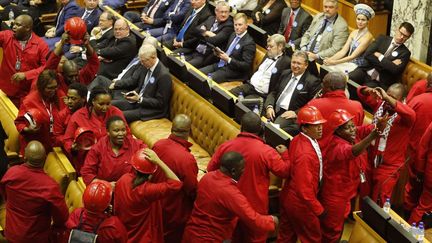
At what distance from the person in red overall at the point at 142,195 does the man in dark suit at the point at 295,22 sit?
4464mm

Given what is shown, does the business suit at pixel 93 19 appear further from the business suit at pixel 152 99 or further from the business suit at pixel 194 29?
the business suit at pixel 152 99

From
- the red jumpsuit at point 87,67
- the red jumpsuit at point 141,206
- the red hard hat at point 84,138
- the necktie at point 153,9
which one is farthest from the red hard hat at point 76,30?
the necktie at point 153,9

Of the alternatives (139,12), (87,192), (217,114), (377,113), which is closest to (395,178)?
(377,113)

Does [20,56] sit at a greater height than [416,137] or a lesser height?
lesser

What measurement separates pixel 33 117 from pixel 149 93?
171 centimetres

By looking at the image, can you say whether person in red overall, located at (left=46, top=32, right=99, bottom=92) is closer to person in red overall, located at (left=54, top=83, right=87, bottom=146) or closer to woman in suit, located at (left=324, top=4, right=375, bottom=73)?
person in red overall, located at (left=54, top=83, right=87, bottom=146)

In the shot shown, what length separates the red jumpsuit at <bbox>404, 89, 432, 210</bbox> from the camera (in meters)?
6.49

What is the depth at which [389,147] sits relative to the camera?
20.6 feet

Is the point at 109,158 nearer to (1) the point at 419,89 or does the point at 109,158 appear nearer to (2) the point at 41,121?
(2) the point at 41,121

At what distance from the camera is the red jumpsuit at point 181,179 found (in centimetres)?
537

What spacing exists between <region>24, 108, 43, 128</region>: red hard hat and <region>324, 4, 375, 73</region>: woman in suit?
3.33m

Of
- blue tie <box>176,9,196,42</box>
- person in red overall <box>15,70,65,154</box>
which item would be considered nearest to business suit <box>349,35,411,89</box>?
blue tie <box>176,9,196,42</box>

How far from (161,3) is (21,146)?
4195mm

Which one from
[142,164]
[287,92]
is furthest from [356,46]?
[142,164]
